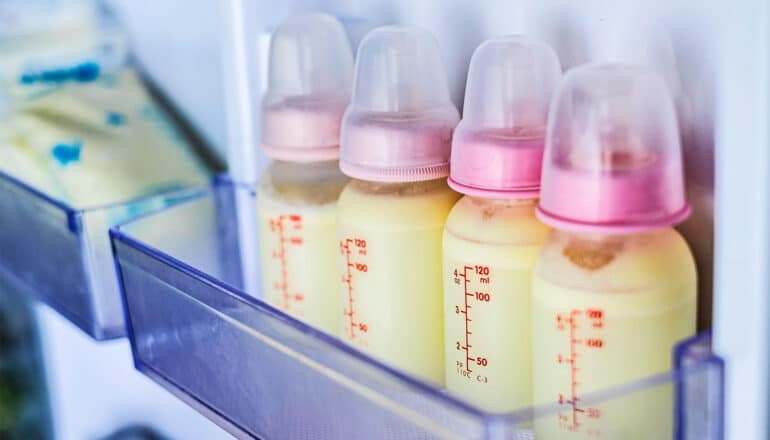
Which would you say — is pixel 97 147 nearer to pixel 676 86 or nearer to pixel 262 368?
pixel 262 368

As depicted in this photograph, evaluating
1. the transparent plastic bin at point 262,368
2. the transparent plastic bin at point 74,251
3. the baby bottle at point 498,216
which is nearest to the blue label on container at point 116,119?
the transparent plastic bin at point 74,251

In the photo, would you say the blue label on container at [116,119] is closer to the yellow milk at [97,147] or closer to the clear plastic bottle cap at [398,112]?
the yellow milk at [97,147]

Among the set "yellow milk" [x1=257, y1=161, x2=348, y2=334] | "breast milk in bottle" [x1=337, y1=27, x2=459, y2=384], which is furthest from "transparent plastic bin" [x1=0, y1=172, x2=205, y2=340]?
"breast milk in bottle" [x1=337, y1=27, x2=459, y2=384]

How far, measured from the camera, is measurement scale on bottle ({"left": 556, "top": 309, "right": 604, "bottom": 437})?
0.49 metres

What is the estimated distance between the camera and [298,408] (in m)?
0.56

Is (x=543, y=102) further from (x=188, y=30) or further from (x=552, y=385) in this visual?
(x=188, y=30)

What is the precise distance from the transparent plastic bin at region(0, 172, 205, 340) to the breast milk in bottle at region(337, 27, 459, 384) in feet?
0.75

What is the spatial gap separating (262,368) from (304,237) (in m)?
0.11

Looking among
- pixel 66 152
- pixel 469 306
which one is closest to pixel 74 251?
pixel 66 152

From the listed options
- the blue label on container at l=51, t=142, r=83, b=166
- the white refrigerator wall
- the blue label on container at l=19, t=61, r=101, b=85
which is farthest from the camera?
the blue label on container at l=19, t=61, r=101, b=85

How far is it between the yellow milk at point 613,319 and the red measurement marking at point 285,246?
0.69 ft

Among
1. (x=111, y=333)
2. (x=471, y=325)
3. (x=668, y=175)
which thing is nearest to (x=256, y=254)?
(x=111, y=333)

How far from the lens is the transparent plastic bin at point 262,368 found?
0.47m

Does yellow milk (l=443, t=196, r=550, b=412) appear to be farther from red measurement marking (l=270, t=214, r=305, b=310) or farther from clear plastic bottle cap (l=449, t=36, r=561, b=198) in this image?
red measurement marking (l=270, t=214, r=305, b=310)
